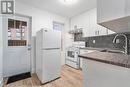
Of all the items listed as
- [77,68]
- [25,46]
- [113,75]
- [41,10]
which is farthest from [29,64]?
[113,75]

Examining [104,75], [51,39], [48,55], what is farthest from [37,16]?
[104,75]

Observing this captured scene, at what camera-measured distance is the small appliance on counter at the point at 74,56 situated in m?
3.75

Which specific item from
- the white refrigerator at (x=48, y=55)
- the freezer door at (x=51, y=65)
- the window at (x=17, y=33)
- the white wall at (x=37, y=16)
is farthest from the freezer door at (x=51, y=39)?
the window at (x=17, y=33)

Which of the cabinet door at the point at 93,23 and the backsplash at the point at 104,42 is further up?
the cabinet door at the point at 93,23

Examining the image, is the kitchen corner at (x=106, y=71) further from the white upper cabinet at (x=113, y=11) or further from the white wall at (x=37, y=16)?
the white wall at (x=37, y=16)

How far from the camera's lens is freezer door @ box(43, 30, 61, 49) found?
95.0 inches

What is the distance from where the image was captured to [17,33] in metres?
3.13

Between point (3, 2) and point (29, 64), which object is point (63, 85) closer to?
point (29, 64)

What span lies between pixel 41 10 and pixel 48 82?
2768 mm

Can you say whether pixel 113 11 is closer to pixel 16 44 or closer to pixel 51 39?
pixel 51 39

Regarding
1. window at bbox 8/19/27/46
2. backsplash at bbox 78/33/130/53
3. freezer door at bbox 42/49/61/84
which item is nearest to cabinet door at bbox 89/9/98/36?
backsplash at bbox 78/33/130/53

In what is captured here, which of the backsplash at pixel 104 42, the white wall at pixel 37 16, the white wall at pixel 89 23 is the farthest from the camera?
the white wall at pixel 89 23

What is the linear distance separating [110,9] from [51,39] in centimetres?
180

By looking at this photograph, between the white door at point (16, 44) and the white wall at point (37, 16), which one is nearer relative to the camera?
the white door at point (16, 44)
